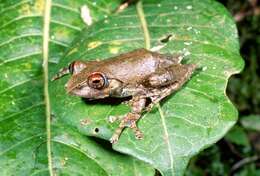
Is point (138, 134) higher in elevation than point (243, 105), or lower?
higher

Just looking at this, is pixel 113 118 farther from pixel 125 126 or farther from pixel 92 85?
pixel 92 85

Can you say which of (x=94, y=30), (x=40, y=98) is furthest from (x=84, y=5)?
(x=40, y=98)

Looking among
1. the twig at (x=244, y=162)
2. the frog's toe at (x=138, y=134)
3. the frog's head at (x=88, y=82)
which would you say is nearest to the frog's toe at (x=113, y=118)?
the frog's toe at (x=138, y=134)

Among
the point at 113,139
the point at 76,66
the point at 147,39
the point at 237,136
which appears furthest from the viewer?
the point at 237,136

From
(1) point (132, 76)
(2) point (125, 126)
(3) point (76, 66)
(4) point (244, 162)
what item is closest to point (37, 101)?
(3) point (76, 66)

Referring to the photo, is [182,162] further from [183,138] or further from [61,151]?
[61,151]

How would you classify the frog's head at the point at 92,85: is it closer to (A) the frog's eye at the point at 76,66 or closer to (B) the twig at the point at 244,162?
(A) the frog's eye at the point at 76,66

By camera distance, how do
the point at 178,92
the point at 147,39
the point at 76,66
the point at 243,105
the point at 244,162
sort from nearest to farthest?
the point at 178,92 < the point at 76,66 < the point at 147,39 < the point at 244,162 < the point at 243,105
